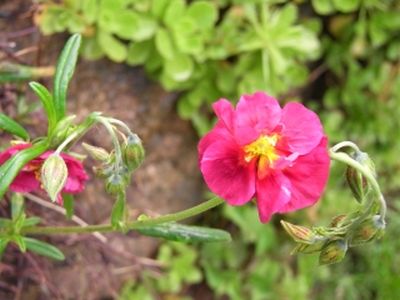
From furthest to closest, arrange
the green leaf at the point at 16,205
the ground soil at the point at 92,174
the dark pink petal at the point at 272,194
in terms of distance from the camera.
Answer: the ground soil at the point at 92,174, the green leaf at the point at 16,205, the dark pink petal at the point at 272,194

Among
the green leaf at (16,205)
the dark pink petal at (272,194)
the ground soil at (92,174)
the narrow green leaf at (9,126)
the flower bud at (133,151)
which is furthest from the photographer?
the ground soil at (92,174)

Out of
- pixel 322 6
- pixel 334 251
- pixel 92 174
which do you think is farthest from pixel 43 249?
pixel 322 6

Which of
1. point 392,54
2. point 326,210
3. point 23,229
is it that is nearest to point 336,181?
point 326,210

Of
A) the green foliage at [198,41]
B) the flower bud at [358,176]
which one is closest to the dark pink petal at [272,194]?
the flower bud at [358,176]

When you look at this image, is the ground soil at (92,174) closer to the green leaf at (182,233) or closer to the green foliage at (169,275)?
the green foliage at (169,275)

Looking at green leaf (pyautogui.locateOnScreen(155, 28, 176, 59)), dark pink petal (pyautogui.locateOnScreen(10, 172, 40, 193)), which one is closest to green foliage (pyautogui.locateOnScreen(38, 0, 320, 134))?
green leaf (pyautogui.locateOnScreen(155, 28, 176, 59))

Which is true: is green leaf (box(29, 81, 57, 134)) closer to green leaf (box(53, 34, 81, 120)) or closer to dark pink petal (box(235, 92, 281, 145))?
green leaf (box(53, 34, 81, 120))

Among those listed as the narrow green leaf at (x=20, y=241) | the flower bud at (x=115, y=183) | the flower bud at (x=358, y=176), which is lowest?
the narrow green leaf at (x=20, y=241)
